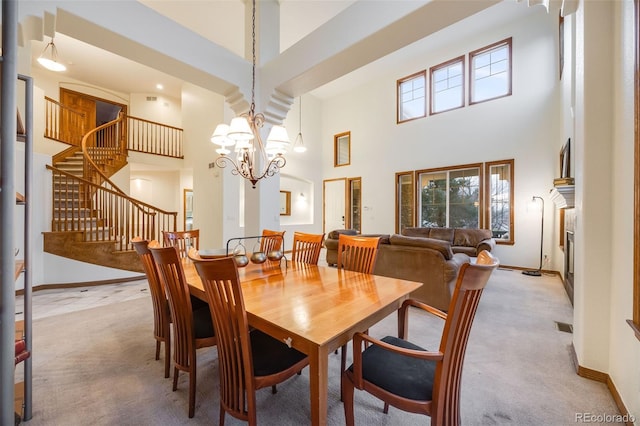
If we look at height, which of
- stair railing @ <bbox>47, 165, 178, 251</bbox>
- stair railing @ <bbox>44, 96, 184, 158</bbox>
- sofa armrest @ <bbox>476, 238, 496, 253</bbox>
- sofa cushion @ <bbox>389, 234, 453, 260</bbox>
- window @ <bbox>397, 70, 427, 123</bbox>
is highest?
window @ <bbox>397, 70, 427, 123</bbox>

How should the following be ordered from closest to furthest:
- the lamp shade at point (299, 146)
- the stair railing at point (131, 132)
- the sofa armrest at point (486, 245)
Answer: the sofa armrest at point (486, 245)
the stair railing at point (131, 132)
the lamp shade at point (299, 146)

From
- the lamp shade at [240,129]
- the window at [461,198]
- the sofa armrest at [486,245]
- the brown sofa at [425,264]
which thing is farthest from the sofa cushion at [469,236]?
the lamp shade at [240,129]

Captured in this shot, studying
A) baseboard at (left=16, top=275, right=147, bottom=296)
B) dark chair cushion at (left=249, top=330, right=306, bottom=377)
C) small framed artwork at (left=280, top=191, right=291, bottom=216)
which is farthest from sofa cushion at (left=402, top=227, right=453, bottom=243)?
baseboard at (left=16, top=275, right=147, bottom=296)

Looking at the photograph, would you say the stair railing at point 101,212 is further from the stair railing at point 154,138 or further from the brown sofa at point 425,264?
the brown sofa at point 425,264

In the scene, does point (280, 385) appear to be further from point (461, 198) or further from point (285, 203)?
point (285, 203)

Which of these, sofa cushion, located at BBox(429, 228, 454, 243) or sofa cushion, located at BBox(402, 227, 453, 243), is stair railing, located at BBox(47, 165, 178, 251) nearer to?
sofa cushion, located at BBox(402, 227, 453, 243)

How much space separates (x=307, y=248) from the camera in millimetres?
2678

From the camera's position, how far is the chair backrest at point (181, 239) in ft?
8.75

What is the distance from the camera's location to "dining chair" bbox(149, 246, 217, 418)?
1.46 m

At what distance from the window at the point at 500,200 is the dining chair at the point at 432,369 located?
5441mm

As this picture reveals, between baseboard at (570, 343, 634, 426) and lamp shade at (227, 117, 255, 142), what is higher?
lamp shade at (227, 117, 255, 142)

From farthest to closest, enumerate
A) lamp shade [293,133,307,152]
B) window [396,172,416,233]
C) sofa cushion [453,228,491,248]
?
1. window [396,172,416,233]
2. lamp shade [293,133,307,152]
3. sofa cushion [453,228,491,248]

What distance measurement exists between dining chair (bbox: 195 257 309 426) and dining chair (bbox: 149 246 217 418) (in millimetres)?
344

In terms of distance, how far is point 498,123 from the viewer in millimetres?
5730
